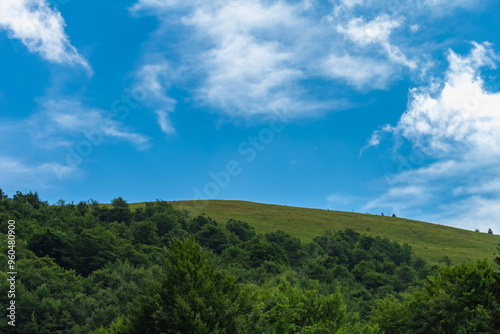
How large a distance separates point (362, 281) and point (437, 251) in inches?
1786

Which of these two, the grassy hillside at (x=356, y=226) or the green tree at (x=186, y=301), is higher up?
the grassy hillside at (x=356, y=226)

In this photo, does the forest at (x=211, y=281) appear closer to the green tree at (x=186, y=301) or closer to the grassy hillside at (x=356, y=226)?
the green tree at (x=186, y=301)

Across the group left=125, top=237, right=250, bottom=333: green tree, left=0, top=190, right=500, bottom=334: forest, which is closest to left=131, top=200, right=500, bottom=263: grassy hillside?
left=0, top=190, right=500, bottom=334: forest

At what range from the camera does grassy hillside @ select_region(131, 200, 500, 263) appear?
131 metres

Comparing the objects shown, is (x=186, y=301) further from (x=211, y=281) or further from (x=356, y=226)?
(x=356, y=226)

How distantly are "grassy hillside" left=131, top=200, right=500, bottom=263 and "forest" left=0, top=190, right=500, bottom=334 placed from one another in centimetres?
1365

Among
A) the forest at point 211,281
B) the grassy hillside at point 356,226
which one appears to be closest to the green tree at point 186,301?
the forest at point 211,281

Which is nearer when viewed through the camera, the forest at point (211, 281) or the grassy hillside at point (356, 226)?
the forest at point (211, 281)

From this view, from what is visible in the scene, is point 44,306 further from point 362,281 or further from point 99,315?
point 362,281

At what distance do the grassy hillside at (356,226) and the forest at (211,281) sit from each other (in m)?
13.7

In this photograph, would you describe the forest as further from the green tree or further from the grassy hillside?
the grassy hillside

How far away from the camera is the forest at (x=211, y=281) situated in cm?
2127

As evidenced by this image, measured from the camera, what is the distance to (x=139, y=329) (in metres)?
20.8

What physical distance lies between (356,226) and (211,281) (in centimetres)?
13592
